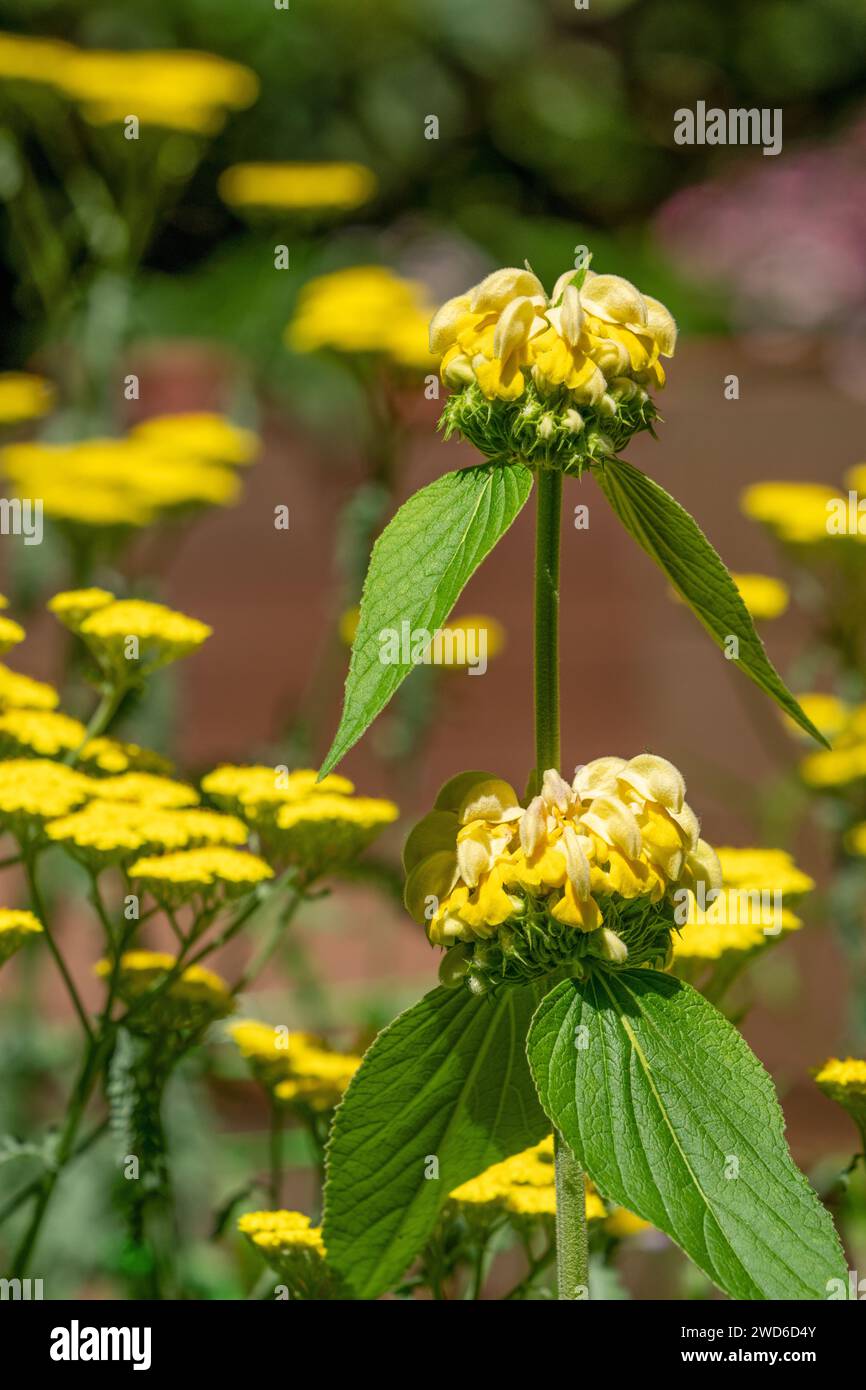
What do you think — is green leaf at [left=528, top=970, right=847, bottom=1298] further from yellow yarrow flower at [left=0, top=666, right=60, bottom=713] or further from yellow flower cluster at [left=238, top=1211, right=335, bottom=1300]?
yellow yarrow flower at [left=0, top=666, right=60, bottom=713]

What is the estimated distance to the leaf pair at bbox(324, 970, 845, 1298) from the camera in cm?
42

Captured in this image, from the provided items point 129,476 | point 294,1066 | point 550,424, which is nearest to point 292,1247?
point 294,1066

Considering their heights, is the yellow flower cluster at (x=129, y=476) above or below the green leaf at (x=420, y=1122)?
above

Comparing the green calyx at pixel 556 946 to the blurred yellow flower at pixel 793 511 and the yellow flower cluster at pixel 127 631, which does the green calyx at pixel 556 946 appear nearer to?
the yellow flower cluster at pixel 127 631

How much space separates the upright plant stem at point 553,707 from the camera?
0.44 metres

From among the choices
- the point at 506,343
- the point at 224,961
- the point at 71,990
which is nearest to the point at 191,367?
the point at 224,961

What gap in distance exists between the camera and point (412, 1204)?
489 mm

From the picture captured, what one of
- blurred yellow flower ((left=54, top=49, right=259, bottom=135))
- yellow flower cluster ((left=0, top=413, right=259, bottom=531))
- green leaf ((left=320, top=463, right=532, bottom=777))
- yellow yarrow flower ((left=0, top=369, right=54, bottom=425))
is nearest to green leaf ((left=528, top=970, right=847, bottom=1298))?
green leaf ((left=320, top=463, right=532, bottom=777))

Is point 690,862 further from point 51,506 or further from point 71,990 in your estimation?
point 51,506

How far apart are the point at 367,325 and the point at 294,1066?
0.48m

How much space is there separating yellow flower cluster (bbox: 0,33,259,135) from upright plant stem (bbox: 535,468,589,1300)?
67 cm

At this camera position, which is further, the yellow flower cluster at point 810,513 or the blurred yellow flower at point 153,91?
the blurred yellow flower at point 153,91

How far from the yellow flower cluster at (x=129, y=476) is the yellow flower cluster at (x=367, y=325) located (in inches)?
3.4

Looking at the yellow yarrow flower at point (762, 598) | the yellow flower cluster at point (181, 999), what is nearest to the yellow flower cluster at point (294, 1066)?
the yellow flower cluster at point (181, 999)
